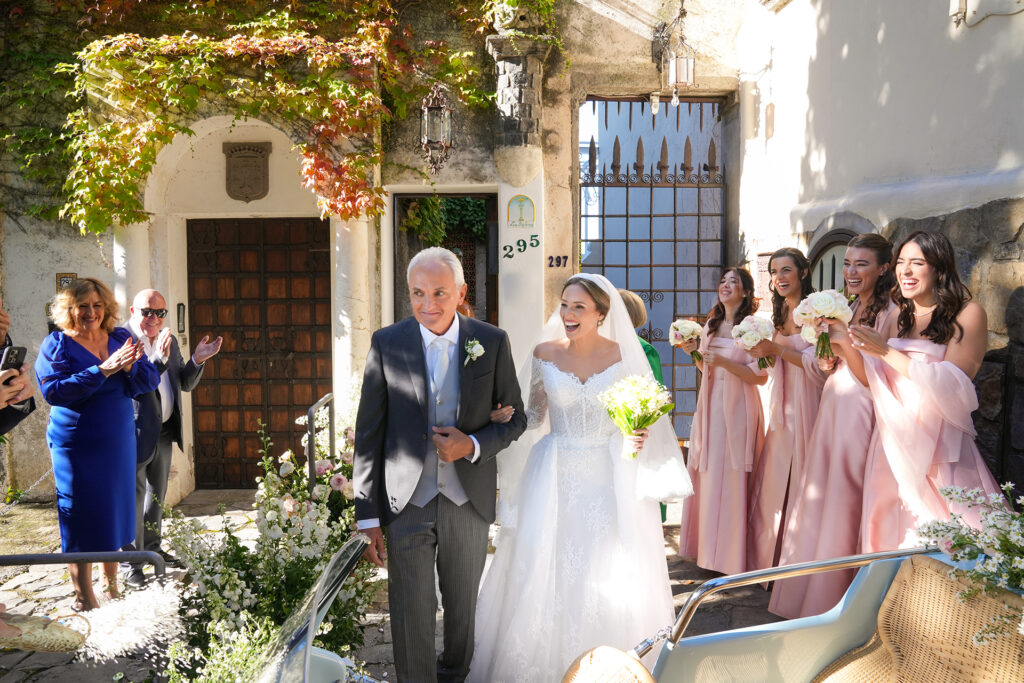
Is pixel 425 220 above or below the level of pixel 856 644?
above

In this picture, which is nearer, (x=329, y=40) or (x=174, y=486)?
(x=329, y=40)

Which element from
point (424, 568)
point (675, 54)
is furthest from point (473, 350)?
point (675, 54)

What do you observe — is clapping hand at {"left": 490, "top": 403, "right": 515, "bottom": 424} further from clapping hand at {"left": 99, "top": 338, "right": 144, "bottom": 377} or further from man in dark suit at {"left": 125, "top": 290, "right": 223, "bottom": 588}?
man in dark suit at {"left": 125, "top": 290, "right": 223, "bottom": 588}

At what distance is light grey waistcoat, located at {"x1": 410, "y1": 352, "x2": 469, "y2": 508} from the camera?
12.1 feet

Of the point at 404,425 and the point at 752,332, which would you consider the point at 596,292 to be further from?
the point at 752,332

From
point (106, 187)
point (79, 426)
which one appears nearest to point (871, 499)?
point (79, 426)

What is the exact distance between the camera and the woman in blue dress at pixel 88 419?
15.3ft

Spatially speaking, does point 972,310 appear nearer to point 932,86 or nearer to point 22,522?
point 932,86

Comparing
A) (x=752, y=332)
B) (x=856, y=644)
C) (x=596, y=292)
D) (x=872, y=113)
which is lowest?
(x=856, y=644)

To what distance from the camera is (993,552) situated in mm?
2412

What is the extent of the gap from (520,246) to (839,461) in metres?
4.37

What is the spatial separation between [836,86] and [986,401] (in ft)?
10.6

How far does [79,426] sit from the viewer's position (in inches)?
187

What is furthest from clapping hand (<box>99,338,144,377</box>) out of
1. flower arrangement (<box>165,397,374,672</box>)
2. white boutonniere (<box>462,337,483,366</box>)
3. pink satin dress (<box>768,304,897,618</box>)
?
pink satin dress (<box>768,304,897,618</box>)
